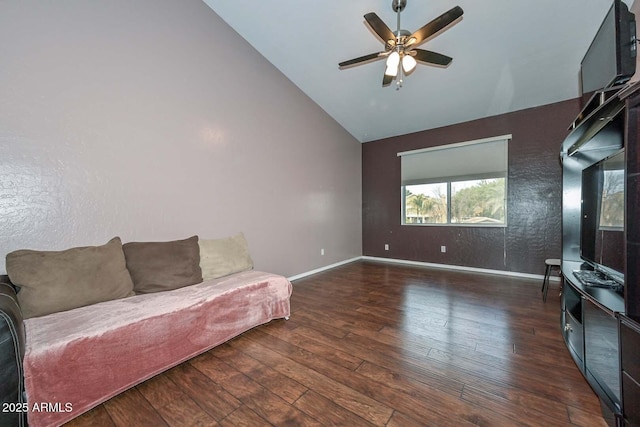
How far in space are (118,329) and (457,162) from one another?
16.9ft

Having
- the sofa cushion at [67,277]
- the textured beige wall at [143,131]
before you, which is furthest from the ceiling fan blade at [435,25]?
the sofa cushion at [67,277]

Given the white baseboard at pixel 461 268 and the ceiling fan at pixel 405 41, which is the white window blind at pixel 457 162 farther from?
the ceiling fan at pixel 405 41

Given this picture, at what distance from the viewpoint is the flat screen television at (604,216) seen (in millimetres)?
1580

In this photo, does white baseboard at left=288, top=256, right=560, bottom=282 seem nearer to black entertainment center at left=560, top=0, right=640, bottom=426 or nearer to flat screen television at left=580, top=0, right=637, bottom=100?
black entertainment center at left=560, top=0, right=640, bottom=426

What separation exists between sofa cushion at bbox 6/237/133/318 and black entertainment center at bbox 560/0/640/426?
A: 320 cm

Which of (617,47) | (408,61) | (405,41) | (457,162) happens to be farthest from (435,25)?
(457,162)

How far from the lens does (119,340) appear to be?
1.56m

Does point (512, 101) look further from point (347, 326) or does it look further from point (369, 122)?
point (347, 326)

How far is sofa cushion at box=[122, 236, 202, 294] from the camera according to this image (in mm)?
2186

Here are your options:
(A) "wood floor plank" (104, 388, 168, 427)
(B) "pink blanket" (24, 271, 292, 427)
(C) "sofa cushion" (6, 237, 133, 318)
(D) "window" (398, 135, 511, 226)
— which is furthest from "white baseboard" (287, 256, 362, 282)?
(A) "wood floor plank" (104, 388, 168, 427)

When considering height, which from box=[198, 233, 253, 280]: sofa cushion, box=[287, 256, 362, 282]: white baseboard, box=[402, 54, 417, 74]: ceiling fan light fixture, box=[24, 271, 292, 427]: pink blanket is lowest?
box=[287, 256, 362, 282]: white baseboard

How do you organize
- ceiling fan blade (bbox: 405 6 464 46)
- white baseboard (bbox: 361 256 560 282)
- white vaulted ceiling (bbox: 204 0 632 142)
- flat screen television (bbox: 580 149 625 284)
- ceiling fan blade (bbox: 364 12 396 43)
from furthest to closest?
white baseboard (bbox: 361 256 560 282), white vaulted ceiling (bbox: 204 0 632 142), ceiling fan blade (bbox: 364 12 396 43), ceiling fan blade (bbox: 405 6 464 46), flat screen television (bbox: 580 149 625 284)

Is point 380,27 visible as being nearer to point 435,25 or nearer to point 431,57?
point 435,25

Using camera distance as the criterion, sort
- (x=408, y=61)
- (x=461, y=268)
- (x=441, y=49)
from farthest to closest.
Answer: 1. (x=461, y=268)
2. (x=441, y=49)
3. (x=408, y=61)
